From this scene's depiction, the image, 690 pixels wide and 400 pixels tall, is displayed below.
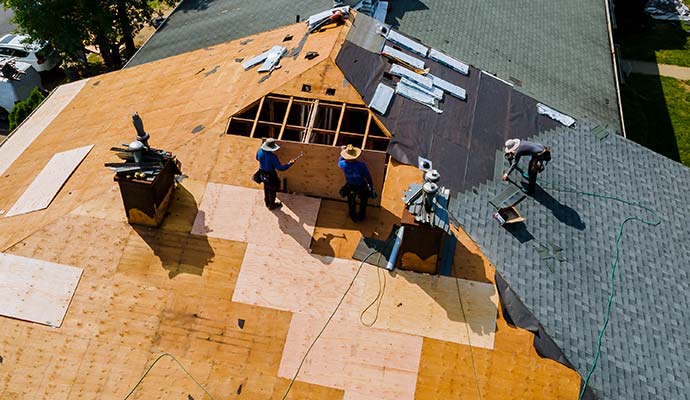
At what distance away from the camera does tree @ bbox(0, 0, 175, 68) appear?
88.1 ft

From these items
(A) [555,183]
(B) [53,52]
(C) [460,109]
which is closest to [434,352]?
(A) [555,183]

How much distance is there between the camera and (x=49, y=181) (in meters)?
15.7

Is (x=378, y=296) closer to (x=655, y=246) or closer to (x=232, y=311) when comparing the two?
(x=232, y=311)

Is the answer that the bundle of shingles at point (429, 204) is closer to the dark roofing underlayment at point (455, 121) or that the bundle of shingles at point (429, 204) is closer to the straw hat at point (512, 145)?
the dark roofing underlayment at point (455, 121)

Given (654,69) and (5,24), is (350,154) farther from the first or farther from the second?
(5,24)

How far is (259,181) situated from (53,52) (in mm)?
22178

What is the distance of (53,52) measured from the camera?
29.3 metres

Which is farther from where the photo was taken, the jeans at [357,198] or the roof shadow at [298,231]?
the roof shadow at [298,231]

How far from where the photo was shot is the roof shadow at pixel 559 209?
14812mm

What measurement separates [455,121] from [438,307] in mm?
6690

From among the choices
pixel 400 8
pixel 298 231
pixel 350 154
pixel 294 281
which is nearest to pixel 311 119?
pixel 350 154

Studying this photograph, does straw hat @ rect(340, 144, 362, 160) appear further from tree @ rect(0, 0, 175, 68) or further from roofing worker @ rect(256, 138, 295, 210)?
tree @ rect(0, 0, 175, 68)

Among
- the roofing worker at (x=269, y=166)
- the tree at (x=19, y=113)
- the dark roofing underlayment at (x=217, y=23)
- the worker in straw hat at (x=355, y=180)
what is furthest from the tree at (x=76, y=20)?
the worker in straw hat at (x=355, y=180)

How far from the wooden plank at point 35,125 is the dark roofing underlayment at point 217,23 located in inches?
127
